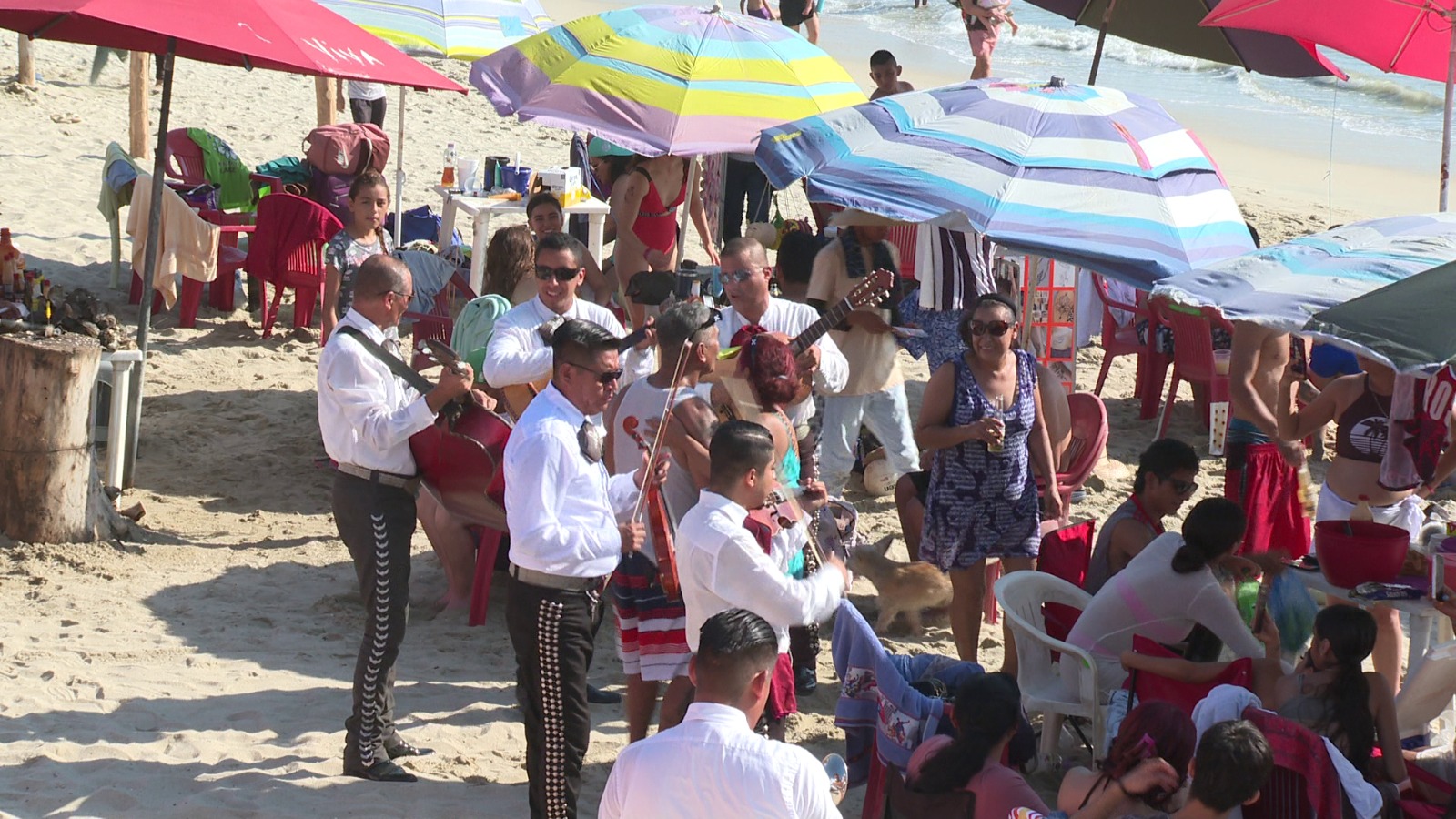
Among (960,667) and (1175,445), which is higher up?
(1175,445)

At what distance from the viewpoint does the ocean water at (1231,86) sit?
22.1m

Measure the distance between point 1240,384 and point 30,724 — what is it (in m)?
4.55

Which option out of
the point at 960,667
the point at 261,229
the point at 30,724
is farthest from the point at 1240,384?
the point at 261,229

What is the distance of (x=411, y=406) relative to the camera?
15.5 ft

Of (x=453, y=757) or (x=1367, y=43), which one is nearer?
(x=453, y=757)

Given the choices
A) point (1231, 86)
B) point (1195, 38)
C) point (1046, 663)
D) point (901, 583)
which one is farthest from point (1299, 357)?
point (1231, 86)

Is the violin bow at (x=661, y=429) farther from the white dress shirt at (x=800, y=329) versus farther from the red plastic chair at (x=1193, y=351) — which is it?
the red plastic chair at (x=1193, y=351)

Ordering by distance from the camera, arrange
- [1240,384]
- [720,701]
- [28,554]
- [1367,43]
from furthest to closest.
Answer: [1367,43] → [28,554] → [1240,384] → [720,701]

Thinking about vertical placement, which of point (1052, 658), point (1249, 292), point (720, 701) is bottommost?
point (1052, 658)

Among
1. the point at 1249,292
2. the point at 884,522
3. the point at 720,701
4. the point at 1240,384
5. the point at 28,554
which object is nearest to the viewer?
the point at 720,701

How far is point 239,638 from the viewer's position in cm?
609

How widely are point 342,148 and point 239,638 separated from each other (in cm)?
450

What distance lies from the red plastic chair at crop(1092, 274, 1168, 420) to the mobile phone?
5.92ft

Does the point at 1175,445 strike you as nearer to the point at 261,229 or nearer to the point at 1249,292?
the point at 1249,292
